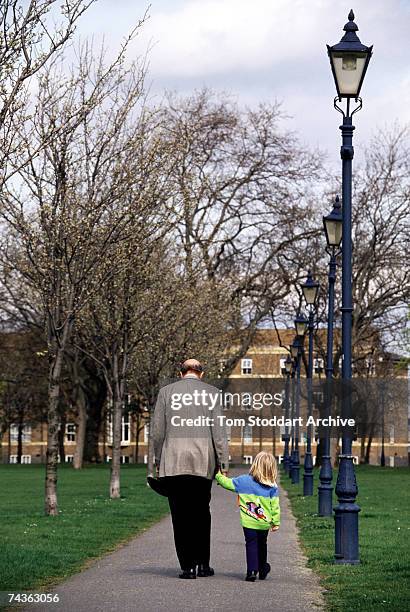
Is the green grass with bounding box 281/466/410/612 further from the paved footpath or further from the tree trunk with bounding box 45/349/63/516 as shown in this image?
the tree trunk with bounding box 45/349/63/516

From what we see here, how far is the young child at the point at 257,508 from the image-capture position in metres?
12.3

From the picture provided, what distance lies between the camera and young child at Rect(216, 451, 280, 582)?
40.3 ft

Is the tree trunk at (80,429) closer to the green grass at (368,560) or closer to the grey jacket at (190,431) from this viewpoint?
the green grass at (368,560)

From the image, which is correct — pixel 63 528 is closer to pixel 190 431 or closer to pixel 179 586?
pixel 190 431

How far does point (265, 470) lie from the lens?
41.1 feet

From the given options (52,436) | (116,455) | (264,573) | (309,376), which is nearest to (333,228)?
(52,436)

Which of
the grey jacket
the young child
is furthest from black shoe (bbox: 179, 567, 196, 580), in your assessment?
the grey jacket

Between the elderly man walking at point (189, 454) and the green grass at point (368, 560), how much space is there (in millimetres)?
1380

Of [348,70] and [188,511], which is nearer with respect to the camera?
[188,511]

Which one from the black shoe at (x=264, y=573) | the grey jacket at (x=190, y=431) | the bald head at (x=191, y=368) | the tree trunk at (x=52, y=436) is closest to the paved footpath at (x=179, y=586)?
the black shoe at (x=264, y=573)

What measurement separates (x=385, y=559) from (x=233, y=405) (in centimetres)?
3056

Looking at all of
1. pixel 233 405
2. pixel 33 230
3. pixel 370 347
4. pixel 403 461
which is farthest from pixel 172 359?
pixel 403 461

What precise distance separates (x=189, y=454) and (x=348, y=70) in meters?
4.99

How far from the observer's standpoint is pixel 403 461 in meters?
107
